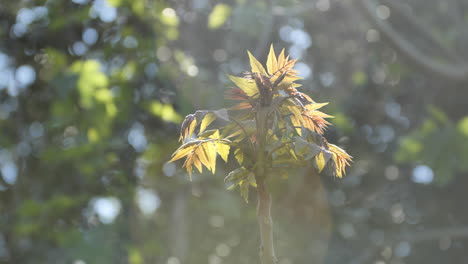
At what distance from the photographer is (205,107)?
354 inches

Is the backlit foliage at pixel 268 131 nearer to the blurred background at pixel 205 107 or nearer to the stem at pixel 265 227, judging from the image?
the stem at pixel 265 227

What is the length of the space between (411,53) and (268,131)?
8491 millimetres

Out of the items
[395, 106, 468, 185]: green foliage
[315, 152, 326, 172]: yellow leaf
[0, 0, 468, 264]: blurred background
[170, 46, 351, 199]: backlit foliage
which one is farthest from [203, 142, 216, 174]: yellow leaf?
[395, 106, 468, 185]: green foliage

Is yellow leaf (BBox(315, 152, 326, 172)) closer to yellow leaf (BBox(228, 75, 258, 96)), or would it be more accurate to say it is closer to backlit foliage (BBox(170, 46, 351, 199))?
backlit foliage (BBox(170, 46, 351, 199))

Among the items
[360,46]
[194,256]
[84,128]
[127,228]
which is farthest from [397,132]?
[84,128]

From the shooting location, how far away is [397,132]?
11.9 metres

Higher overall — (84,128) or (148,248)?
(84,128)

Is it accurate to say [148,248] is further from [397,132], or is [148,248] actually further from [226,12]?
[397,132]

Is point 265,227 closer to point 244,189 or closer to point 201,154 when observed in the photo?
point 244,189

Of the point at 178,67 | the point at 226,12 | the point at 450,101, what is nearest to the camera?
the point at 226,12

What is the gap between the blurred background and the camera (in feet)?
24.3

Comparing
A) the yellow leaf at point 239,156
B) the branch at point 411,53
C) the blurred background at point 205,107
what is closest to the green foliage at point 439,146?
the blurred background at point 205,107

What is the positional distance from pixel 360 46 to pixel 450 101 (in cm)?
221

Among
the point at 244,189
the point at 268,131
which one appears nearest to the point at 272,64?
the point at 268,131
